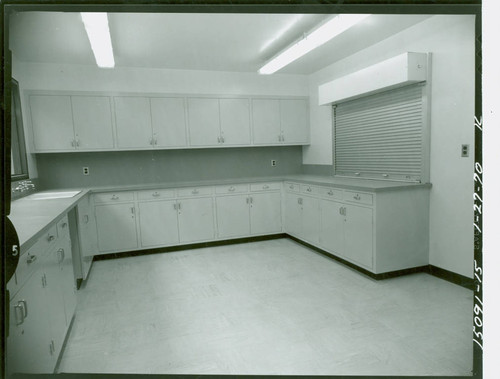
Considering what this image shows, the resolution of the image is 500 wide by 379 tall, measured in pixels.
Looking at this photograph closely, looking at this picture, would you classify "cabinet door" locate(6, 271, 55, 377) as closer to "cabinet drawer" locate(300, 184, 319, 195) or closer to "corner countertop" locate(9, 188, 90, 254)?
"corner countertop" locate(9, 188, 90, 254)

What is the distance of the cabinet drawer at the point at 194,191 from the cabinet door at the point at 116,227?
72 cm

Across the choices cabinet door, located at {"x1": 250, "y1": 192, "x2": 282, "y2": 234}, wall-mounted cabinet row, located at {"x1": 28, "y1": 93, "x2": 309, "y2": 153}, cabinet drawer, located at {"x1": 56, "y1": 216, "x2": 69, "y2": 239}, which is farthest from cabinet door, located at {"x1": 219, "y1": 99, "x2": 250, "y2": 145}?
cabinet drawer, located at {"x1": 56, "y1": 216, "x2": 69, "y2": 239}

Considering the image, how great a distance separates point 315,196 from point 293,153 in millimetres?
1765

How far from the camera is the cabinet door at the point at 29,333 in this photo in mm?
1384

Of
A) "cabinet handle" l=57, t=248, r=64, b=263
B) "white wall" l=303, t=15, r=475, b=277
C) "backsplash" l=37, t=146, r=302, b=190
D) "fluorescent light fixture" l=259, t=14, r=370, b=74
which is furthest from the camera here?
"backsplash" l=37, t=146, r=302, b=190

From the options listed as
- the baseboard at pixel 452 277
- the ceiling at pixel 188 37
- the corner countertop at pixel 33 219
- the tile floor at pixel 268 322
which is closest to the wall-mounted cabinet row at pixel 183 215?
the tile floor at pixel 268 322

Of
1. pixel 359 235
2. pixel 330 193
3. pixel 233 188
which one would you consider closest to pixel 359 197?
pixel 359 235

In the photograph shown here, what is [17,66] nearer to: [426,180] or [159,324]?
[159,324]

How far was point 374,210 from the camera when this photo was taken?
11.0ft

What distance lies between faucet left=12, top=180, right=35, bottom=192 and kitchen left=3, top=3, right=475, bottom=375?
0.87ft

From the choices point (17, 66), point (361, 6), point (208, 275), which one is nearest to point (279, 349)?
point (208, 275)

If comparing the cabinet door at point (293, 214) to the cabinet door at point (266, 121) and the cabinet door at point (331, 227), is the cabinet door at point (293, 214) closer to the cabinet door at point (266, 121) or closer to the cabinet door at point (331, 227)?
the cabinet door at point (331, 227)

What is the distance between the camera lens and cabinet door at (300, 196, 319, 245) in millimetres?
4426

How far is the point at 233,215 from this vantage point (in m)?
5.09
